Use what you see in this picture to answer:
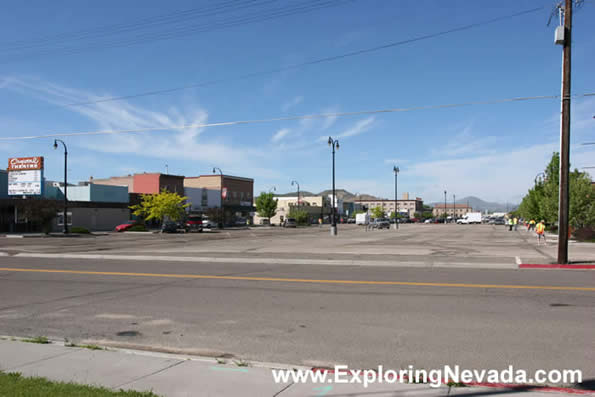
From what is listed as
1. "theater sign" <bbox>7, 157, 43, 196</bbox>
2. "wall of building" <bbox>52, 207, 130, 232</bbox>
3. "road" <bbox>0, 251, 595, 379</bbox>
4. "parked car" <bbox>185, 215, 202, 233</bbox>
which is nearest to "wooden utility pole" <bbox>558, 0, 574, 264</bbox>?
"road" <bbox>0, 251, 595, 379</bbox>

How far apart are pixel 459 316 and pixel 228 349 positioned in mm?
4355

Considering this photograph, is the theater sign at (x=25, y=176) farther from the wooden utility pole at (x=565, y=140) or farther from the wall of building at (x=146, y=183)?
the wooden utility pole at (x=565, y=140)

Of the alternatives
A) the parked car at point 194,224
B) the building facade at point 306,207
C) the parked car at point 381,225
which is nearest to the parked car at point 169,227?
the parked car at point 194,224

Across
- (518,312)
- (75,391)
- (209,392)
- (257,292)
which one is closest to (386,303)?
(518,312)

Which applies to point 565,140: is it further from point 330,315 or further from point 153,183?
point 153,183

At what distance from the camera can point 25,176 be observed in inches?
2042

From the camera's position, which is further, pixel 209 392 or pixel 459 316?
pixel 459 316

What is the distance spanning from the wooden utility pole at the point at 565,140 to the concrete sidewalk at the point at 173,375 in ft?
47.0

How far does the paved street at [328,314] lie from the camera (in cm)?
637

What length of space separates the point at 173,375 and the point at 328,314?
4.03 metres

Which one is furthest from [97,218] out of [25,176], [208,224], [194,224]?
[194,224]

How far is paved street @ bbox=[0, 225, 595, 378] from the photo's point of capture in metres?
6.37

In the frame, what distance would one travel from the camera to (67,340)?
22.8ft

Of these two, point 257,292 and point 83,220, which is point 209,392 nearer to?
point 257,292
